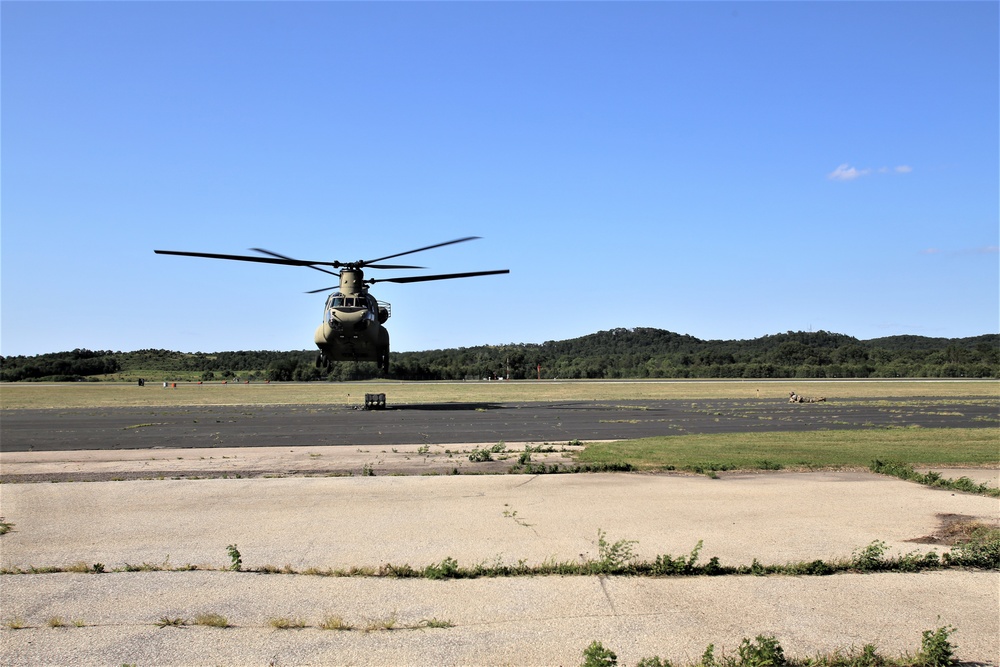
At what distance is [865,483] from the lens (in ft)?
45.2

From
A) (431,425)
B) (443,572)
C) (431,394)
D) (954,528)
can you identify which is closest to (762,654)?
(443,572)

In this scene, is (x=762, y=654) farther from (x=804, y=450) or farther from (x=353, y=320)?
(x=353, y=320)

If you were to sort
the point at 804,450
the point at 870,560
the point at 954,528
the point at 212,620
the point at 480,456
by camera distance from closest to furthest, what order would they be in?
the point at 212,620 → the point at 870,560 → the point at 954,528 → the point at 480,456 → the point at 804,450

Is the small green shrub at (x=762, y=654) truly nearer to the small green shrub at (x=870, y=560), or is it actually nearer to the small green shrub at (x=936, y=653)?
the small green shrub at (x=936, y=653)

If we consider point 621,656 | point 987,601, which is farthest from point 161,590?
point 987,601

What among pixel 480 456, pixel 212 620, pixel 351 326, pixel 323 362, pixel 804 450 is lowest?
pixel 212 620

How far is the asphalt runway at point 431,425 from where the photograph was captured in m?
23.0

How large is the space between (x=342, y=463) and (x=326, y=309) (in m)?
21.5

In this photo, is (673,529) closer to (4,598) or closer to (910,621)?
(910,621)

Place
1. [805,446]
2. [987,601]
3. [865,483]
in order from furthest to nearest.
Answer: [805,446], [865,483], [987,601]

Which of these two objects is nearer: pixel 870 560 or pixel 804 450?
pixel 870 560

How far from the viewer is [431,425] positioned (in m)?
28.7

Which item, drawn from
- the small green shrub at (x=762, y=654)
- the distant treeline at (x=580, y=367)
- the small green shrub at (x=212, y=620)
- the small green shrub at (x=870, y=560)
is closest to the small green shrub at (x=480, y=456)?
the small green shrub at (x=870, y=560)

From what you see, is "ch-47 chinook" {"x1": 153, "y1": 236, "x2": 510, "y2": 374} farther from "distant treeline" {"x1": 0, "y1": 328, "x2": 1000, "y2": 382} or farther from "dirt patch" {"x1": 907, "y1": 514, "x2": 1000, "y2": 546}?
"distant treeline" {"x1": 0, "y1": 328, "x2": 1000, "y2": 382}
